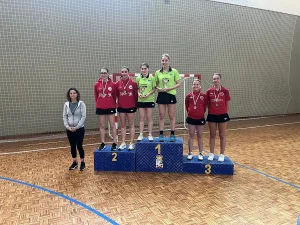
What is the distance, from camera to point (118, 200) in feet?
9.89

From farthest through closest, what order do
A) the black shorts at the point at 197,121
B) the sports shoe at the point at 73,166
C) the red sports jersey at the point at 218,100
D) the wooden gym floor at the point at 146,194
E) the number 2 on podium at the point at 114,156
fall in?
the sports shoe at the point at 73,166 → the number 2 on podium at the point at 114,156 → the black shorts at the point at 197,121 → the red sports jersey at the point at 218,100 → the wooden gym floor at the point at 146,194

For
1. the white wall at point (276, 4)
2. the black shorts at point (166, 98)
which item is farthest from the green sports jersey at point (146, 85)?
the white wall at point (276, 4)

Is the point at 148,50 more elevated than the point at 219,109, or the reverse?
the point at 148,50

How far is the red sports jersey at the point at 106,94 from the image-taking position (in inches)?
155

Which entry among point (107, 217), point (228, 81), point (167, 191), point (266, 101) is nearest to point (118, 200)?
point (107, 217)

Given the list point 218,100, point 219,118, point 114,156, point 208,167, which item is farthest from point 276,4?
point 114,156

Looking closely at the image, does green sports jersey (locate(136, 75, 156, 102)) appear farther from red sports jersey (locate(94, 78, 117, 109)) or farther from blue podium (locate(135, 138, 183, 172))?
blue podium (locate(135, 138, 183, 172))

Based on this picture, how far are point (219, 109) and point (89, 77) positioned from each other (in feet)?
15.0

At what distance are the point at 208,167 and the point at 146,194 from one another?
1243mm

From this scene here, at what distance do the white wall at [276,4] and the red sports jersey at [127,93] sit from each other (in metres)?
6.54

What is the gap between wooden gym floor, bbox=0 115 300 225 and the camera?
2.61 m

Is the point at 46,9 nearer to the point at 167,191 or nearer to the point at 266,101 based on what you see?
the point at 167,191

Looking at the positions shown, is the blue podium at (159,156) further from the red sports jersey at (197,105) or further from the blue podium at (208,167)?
the red sports jersey at (197,105)

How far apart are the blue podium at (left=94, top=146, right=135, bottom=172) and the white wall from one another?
23.8 feet
